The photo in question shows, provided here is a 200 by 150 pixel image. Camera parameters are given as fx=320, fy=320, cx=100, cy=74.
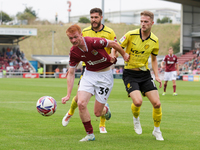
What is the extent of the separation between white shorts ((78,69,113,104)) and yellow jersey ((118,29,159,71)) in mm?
732

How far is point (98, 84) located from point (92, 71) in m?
0.29

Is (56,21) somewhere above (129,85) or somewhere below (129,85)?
above

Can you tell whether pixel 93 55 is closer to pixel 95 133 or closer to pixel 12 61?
pixel 95 133

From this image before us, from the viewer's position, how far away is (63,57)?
183ft

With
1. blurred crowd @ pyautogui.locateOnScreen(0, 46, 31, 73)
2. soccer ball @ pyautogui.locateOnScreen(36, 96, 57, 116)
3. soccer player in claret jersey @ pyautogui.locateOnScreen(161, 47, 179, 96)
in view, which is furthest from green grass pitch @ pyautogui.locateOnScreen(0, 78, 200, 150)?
blurred crowd @ pyautogui.locateOnScreen(0, 46, 31, 73)

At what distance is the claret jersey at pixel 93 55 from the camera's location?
19.0 feet

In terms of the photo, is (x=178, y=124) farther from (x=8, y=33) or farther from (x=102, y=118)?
(x=8, y=33)

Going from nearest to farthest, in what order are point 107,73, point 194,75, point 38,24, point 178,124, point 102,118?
point 107,73
point 102,118
point 178,124
point 194,75
point 38,24

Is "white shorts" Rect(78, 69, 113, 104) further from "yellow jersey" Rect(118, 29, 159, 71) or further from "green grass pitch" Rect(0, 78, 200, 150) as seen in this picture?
"green grass pitch" Rect(0, 78, 200, 150)

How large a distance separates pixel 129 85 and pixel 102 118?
1.06 metres

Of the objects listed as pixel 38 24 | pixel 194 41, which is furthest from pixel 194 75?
pixel 38 24

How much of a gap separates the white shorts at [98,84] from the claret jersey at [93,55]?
0.43 ft

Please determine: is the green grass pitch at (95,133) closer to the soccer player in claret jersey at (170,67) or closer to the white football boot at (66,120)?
the white football boot at (66,120)

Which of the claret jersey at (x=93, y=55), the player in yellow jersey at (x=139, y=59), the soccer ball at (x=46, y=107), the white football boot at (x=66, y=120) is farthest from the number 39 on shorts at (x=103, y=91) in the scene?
the white football boot at (x=66, y=120)
